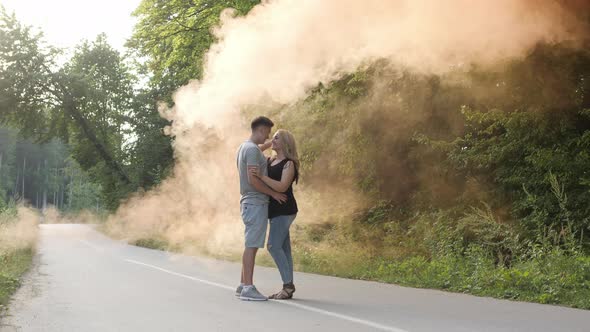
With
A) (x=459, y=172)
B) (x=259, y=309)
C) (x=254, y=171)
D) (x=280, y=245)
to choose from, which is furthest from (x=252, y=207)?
(x=459, y=172)

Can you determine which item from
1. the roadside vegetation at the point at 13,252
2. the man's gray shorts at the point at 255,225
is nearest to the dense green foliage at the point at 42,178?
the roadside vegetation at the point at 13,252

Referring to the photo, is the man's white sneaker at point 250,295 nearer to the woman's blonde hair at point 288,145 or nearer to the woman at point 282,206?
the woman at point 282,206

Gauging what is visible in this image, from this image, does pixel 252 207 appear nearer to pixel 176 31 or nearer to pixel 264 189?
pixel 264 189

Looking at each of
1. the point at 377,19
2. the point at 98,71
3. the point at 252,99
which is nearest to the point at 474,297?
the point at 377,19

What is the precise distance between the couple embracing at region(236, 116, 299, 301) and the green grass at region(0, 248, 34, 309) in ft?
9.84

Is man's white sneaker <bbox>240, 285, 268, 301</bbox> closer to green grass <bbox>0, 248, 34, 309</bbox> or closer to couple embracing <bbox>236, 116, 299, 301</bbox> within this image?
couple embracing <bbox>236, 116, 299, 301</bbox>

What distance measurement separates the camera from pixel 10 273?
1382 centimetres

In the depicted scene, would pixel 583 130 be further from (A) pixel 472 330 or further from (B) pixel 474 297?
(A) pixel 472 330

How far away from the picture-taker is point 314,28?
13.3m

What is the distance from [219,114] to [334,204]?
3482mm

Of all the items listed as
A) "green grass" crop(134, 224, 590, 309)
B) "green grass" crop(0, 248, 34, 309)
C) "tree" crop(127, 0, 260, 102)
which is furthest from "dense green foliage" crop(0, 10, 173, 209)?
"green grass" crop(134, 224, 590, 309)

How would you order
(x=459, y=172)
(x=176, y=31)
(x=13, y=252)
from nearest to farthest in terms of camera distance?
(x=459, y=172)
(x=13, y=252)
(x=176, y=31)

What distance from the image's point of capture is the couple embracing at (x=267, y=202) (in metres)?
9.25

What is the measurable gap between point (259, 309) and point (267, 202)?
60.2 inches
